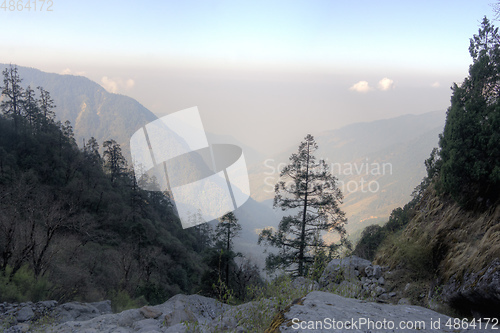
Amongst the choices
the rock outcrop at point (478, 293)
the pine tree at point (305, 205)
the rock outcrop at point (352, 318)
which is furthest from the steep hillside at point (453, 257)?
the pine tree at point (305, 205)

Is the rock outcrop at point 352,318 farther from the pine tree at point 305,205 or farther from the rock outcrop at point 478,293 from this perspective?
the pine tree at point 305,205

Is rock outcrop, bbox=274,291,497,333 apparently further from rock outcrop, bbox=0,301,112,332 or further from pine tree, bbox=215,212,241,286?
pine tree, bbox=215,212,241,286

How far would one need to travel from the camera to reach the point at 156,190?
62344mm

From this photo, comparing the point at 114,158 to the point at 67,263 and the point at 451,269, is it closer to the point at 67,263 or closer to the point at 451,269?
the point at 67,263

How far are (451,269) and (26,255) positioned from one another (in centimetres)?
1678

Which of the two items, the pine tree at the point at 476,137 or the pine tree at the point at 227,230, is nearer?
the pine tree at the point at 476,137

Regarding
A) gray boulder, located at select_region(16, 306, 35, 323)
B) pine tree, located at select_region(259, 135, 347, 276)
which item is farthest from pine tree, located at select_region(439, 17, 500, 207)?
gray boulder, located at select_region(16, 306, 35, 323)

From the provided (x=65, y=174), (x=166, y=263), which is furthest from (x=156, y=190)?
(x=166, y=263)

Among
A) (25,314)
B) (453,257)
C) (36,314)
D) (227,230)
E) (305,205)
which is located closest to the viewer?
(453,257)

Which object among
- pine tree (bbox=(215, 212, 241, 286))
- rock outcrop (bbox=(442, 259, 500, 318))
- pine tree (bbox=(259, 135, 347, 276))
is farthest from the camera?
pine tree (bbox=(215, 212, 241, 286))

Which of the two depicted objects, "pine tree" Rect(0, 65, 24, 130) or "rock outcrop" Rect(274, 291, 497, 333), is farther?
"pine tree" Rect(0, 65, 24, 130)

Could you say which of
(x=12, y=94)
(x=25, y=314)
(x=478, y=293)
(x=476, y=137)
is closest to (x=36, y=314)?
(x=25, y=314)

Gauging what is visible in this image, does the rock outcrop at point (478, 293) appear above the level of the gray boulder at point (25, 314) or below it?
above

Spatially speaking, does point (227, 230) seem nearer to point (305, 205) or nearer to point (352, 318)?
point (305, 205)
